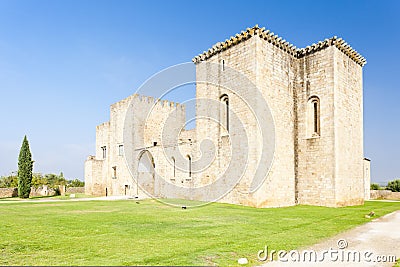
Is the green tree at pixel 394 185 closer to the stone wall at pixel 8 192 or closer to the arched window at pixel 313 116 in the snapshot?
the arched window at pixel 313 116

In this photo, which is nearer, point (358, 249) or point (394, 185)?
point (358, 249)

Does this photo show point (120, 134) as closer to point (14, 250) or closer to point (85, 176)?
point (85, 176)

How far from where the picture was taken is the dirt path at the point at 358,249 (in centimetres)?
562

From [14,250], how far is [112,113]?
25.8 metres

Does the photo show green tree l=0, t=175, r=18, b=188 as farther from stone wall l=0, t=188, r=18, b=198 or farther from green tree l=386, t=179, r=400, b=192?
green tree l=386, t=179, r=400, b=192

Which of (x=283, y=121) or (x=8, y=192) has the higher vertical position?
(x=283, y=121)

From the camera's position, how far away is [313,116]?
16.8 m

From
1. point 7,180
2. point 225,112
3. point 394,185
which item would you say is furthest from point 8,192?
point 394,185

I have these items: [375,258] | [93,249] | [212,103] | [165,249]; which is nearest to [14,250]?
[93,249]

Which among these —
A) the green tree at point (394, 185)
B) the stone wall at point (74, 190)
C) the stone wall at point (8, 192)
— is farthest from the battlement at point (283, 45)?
the stone wall at point (74, 190)

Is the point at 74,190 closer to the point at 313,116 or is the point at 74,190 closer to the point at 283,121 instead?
the point at 283,121

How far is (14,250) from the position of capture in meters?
6.15

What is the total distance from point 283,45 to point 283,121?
413 cm

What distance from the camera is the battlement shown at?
15.6m
